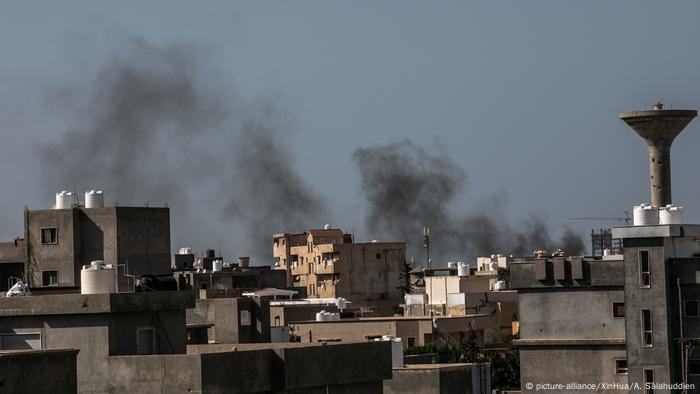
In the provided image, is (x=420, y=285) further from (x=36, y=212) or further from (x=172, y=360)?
(x=172, y=360)

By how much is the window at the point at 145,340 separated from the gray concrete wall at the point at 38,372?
583cm

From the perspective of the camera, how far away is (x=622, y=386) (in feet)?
197

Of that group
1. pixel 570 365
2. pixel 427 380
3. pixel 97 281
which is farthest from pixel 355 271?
pixel 97 281

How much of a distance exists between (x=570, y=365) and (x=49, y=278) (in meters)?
17.2

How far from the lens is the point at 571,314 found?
61156 millimetres

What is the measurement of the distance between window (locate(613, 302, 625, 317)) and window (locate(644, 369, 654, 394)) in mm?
1985

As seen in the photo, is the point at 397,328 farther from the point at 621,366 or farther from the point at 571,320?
the point at 621,366

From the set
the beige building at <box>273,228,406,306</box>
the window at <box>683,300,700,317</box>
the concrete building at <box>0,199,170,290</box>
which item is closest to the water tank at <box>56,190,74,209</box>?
the concrete building at <box>0,199,170,290</box>

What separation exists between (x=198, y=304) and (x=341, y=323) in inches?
1520

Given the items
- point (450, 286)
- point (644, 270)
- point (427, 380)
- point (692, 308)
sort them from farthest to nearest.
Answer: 1. point (450, 286)
2. point (644, 270)
3. point (692, 308)
4. point (427, 380)

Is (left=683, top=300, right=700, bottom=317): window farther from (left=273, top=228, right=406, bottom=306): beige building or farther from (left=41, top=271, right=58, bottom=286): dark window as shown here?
(left=273, top=228, right=406, bottom=306): beige building

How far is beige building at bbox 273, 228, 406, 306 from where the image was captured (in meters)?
161

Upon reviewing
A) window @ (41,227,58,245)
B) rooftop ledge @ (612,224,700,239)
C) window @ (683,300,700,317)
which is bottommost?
window @ (683,300,700,317)

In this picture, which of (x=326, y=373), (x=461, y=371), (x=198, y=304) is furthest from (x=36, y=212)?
(x=326, y=373)
